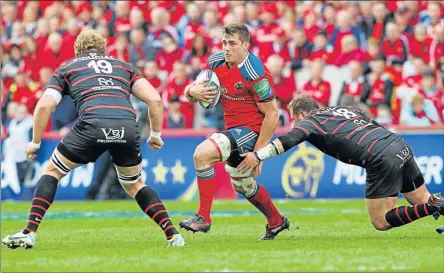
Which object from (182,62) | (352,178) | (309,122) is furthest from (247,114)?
(182,62)

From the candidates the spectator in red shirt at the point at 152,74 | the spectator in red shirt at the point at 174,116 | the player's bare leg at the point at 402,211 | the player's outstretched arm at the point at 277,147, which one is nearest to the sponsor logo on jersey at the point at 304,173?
the spectator in red shirt at the point at 174,116

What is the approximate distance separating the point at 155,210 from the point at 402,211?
104 inches

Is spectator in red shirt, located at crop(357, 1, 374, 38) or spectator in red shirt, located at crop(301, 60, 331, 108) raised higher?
spectator in red shirt, located at crop(357, 1, 374, 38)

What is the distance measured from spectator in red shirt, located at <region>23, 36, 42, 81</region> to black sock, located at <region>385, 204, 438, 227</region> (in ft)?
45.5

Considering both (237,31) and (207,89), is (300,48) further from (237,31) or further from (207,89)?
(207,89)

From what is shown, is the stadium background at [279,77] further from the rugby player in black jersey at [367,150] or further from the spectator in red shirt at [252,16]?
the rugby player in black jersey at [367,150]

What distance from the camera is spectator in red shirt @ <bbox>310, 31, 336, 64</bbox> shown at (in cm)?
2072

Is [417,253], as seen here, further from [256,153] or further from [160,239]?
[160,239]

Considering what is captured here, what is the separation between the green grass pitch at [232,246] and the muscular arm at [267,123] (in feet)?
3.69

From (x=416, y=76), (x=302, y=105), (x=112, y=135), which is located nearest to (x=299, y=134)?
(x=302, y=105)

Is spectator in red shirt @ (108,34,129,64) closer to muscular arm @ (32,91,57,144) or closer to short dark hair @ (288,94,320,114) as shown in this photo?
short dark hair @ (288,94,320,114)

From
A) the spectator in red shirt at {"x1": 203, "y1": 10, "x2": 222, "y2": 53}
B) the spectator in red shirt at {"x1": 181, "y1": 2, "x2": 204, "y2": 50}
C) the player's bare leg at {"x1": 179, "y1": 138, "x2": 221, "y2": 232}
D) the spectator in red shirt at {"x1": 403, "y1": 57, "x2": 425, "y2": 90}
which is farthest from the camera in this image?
the spectator in red shirt at {"x1": 181, "y1": 2, "x2": 204, "y2": 50}

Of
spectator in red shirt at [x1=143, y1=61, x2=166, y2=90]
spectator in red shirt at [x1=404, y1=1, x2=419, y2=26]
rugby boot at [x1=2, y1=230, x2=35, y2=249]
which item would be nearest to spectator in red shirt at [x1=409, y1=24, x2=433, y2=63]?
spectator in red shirt at [x1=404, y1=1, x2=419, y2=26]

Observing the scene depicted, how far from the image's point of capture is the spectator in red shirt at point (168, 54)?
21750 millimetres
